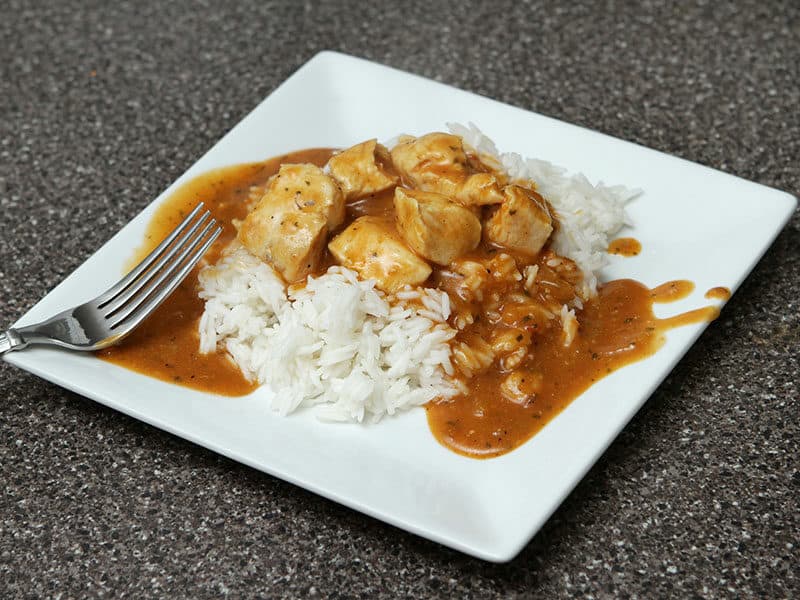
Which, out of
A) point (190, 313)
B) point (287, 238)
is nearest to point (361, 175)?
point (287, 238)

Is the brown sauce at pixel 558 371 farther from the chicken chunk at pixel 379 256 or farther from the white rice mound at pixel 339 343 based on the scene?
the chicken chunk at pixel 379 256

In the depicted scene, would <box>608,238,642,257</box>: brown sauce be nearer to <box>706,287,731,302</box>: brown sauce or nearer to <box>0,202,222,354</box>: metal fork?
<box>706,287,731,302</box>: brown sauce

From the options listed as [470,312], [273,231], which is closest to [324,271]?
[273,231]

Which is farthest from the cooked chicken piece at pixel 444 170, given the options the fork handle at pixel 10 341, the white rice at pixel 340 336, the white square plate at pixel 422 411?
the fork handle at pixel 10 341

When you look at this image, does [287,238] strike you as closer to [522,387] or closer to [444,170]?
[444,170]

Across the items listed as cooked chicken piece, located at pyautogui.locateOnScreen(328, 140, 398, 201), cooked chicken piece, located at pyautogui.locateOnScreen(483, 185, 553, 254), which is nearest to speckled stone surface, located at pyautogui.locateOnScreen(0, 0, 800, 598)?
cooked chicken piece, located at pyautogui.locateOnScreen(483, 185, 553, 254)
